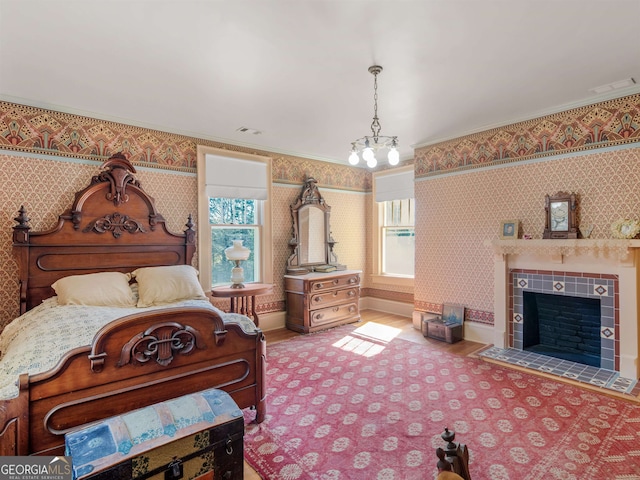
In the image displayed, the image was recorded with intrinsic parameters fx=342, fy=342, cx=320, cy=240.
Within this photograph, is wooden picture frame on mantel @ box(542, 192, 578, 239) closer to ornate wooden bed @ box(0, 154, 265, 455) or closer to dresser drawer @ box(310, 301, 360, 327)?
dresser drawer @ box(310, 301, 360, 327)

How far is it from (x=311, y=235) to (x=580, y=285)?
3.49 m

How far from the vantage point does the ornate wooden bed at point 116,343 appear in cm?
177

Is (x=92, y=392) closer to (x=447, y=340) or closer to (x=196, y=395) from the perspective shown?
(x=196, y=395)

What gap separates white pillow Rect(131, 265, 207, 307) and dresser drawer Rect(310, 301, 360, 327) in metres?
1.89

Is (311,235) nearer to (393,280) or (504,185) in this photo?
(393,280)

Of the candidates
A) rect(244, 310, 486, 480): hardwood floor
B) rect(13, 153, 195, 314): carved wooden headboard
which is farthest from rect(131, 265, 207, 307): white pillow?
rect(244, 310, 486, 480): hardwood floor

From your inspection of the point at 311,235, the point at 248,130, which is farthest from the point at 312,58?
the point at 311,235

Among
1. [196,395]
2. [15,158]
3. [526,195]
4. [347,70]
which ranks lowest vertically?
[196,395]

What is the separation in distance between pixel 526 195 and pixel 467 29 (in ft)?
7.99

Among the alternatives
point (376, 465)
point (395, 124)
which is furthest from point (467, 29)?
point (376, 465)

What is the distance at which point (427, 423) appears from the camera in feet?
8.25

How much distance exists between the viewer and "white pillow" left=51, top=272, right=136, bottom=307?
3004mm

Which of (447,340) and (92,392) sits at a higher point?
(92,392)

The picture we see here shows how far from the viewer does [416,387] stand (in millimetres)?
3096
